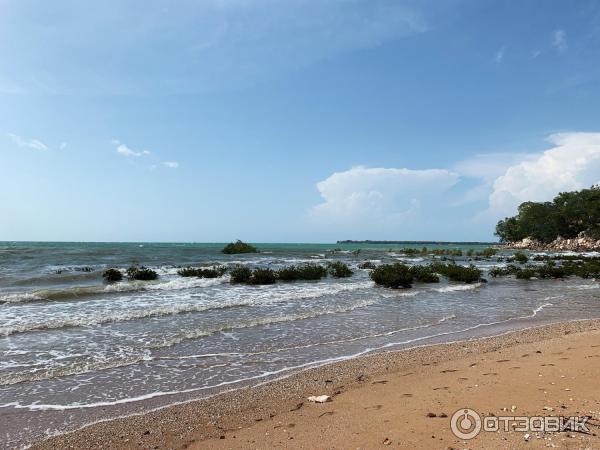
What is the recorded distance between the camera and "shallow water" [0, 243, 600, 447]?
23.1 ft

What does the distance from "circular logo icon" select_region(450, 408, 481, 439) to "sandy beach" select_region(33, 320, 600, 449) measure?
0.28ft

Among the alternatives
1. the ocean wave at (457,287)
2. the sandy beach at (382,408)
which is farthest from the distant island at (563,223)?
the sandy beach at (382,408)

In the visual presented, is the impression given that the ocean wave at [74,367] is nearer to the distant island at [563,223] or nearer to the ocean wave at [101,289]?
the ocean wave at [101,289]

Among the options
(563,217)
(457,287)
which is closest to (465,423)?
(457,287)

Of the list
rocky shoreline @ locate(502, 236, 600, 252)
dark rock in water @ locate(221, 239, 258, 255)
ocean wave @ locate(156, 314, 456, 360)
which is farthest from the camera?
rocky shoreline @ locate(502, 236, 600, 252)

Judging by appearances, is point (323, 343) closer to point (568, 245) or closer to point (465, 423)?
point (465, 423)

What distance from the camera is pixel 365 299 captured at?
18312 millimetres

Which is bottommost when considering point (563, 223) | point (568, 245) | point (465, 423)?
point (465, 423)

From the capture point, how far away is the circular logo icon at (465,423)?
4698 millimetres

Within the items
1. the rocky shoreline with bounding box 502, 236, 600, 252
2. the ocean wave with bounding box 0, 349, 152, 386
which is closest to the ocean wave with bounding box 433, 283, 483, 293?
the ocean wave with bounding box 0, 349, 152, 386

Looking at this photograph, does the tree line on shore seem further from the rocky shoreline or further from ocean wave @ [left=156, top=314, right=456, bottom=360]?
ocean wave @ [left=156, top=314, right=456, bottom=360]

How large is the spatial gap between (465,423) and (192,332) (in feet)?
27.3

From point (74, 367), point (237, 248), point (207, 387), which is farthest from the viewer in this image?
point (237, 248)

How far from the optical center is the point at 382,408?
5.86 m
